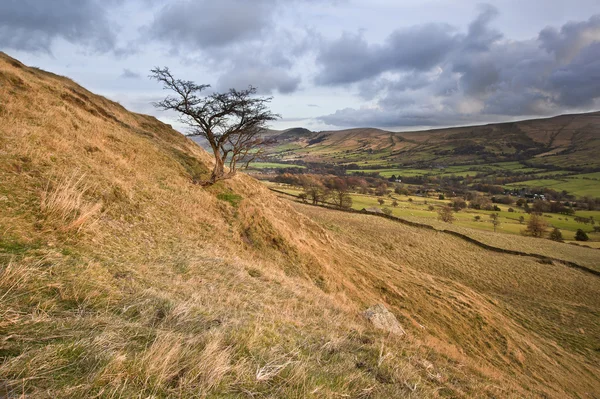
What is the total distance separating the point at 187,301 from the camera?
207 inches

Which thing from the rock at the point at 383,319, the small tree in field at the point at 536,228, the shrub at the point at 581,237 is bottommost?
the shrub at the point at 581,237

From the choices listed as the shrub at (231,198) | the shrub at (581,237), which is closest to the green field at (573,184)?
the shrub at (581,237)

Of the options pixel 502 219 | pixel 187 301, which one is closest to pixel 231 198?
pixel 187 301

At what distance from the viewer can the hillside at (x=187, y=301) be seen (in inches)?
117

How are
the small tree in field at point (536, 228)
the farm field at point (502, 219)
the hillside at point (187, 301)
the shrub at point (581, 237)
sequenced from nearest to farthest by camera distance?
the hillside at point (187, 301)
the small tree in field at point (536, 228)
the shrub at point (581, 237)
the farm field at point (502, 219)

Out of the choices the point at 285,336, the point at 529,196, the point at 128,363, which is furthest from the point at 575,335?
the point at 529,196

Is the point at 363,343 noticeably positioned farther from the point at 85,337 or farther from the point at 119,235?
the point at 119,235

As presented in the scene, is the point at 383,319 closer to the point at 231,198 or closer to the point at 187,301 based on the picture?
the point at 187,301

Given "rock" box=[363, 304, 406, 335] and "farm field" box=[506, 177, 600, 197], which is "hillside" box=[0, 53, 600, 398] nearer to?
"rock" box=[363, 304, 406, 335]

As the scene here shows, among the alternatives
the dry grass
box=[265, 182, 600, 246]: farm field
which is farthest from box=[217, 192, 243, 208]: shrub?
box=[265, 182, 600, 246]: farm field

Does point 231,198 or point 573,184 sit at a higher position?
point 231,198

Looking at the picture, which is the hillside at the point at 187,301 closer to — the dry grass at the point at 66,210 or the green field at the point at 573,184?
the dry grass at the point at 66,210

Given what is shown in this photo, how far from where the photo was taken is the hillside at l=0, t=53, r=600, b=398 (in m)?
2.97

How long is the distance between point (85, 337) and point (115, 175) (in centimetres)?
1015
